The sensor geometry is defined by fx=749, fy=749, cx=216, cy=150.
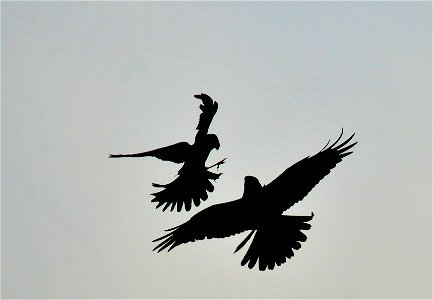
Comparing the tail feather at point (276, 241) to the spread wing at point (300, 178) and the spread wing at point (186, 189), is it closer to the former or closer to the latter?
the spread wing at point (300, 178)

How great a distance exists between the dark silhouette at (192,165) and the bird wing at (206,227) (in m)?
0.68

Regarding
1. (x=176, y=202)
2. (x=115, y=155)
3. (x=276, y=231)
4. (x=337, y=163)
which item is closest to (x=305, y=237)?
(x=276, y=231)

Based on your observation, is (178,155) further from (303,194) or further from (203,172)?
(303,194)

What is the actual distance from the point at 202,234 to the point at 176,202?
2.91ft

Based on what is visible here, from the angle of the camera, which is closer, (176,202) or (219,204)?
(219,204)

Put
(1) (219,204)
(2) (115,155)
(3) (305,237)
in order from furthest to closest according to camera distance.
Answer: (3) (305,237), (1) (219,204), (2) (115,155)

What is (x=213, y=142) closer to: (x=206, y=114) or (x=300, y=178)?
(x=206, y=114)

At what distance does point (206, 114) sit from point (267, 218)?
1.72 m

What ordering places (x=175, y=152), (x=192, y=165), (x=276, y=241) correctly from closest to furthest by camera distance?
(x=175, y=152), (x=192, y=165), (x=276, y=241)

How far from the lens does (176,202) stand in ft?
36.2

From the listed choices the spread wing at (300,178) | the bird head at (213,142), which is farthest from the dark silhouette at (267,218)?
the bird head at (213,142)

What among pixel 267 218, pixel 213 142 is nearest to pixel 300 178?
pixel 267 218

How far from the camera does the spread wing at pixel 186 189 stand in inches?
424

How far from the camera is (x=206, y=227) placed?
1035 centimetres
